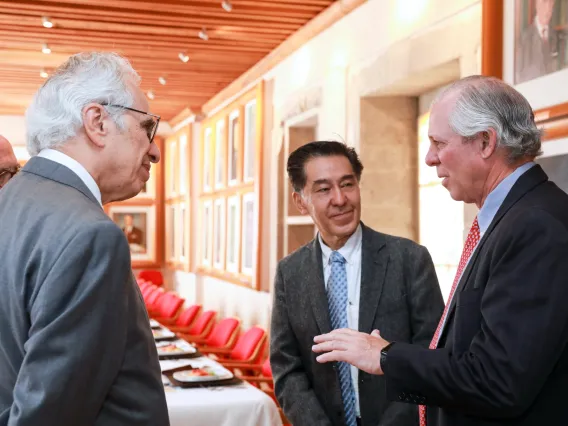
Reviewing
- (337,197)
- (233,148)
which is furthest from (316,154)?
(233,148)

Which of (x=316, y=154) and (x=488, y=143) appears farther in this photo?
(x=316, y=154)

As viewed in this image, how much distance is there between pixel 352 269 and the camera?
2.94m

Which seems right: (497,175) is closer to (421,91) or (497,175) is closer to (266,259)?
(421,91)

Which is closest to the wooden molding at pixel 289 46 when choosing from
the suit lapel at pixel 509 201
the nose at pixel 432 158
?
the nose at pixel 432 158

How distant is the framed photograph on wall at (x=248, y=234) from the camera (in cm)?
906

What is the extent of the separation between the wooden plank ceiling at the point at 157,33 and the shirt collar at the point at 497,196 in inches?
189

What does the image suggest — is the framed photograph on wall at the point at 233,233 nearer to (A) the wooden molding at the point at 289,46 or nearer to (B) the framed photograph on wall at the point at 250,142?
(B) the framed photograph on wall at the point at 250,142

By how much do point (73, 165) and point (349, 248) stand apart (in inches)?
58.0

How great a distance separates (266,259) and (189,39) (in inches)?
104

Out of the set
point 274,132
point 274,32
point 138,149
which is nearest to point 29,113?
point 138,149

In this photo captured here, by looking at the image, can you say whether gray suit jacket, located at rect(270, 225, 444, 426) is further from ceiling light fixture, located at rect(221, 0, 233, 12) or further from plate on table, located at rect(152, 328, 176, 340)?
plate on table, located at rect(152, 328, 176, 340)

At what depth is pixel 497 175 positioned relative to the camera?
199 cm

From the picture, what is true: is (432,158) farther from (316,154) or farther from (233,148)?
(233,148)

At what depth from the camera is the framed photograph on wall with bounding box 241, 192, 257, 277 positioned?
906 centimetres
